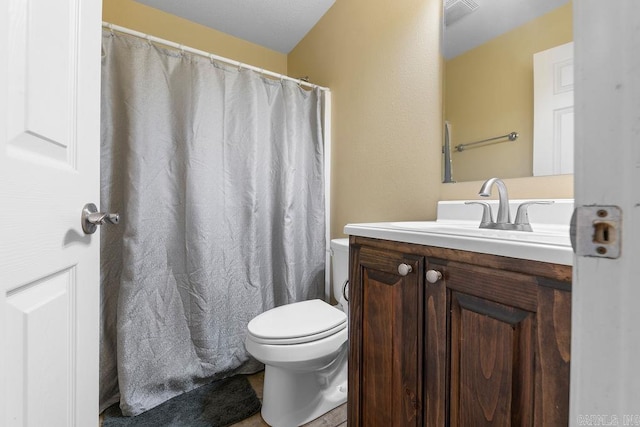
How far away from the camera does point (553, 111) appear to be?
86 centimetres

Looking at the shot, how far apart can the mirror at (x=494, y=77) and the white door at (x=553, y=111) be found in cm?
2

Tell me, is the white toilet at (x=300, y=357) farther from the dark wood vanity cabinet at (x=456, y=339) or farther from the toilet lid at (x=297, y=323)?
the dark wood vanity cabinet at (x=456, y=339)

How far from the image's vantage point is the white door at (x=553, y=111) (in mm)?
820

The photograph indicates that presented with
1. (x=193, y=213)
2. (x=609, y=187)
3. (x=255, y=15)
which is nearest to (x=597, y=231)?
(x=609, y=187)

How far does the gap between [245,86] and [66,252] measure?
126 cm

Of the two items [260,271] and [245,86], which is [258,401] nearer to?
[260,271]

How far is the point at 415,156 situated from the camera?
4.07 ft

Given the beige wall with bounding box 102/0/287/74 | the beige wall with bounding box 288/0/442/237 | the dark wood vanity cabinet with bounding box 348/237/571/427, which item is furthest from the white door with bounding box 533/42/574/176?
the beige wall with bounding box 102/0/287/74

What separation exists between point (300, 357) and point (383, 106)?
3.96ft

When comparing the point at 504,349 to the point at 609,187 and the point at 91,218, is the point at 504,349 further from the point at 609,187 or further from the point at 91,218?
the point at 91,218

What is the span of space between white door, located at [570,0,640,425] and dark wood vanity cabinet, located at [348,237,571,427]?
21 centimetres

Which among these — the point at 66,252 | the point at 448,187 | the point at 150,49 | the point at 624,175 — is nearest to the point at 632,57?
the point at 624,175

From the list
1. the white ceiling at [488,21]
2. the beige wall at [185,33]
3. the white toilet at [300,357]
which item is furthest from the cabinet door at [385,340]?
the beige wall at [185,33]

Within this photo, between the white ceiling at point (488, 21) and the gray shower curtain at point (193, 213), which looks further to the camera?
the gray shower curtain at point (193, 213)
